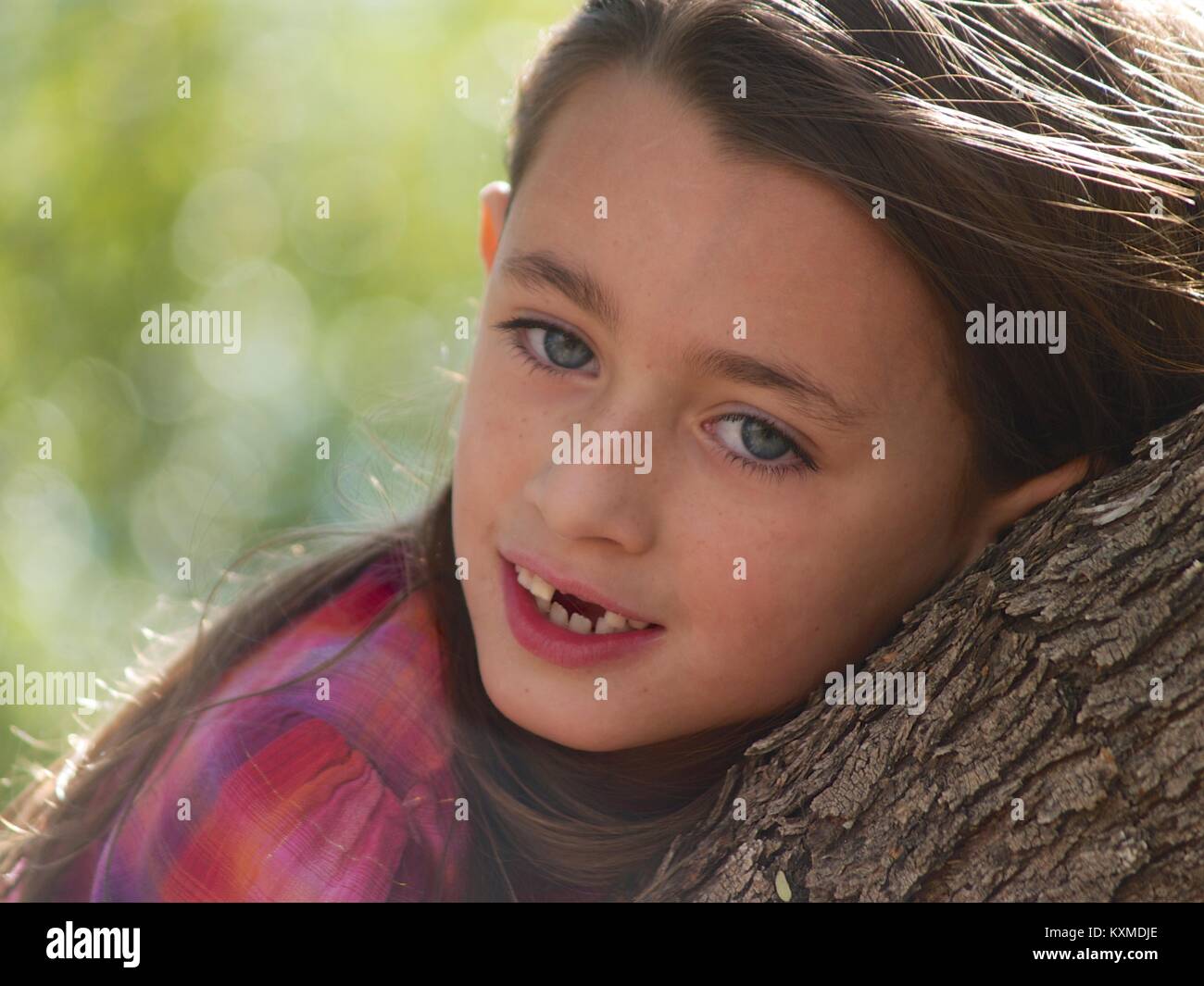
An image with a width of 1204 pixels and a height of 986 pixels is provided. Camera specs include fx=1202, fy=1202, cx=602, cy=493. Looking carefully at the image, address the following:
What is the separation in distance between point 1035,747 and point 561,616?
70cm

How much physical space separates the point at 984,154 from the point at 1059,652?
2.28 ft

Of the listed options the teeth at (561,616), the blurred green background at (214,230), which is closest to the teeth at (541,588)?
the teeth at (561,616)

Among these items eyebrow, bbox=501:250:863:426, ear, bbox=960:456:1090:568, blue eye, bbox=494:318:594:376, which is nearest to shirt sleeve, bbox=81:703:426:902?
blue eye, bbox=494:318:594:376

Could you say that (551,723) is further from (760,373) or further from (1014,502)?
(1014,502)

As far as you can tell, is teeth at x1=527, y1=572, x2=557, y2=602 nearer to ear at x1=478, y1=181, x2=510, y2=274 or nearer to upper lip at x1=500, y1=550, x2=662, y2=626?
upper lip at x1=500, y1=550, x2=662, y2=626

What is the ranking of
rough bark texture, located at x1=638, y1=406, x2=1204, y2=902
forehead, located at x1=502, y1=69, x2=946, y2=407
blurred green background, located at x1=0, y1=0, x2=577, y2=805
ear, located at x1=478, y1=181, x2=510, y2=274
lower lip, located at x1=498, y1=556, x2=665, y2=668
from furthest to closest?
blurred green background, located at x1=0, y1=0, x2=577, y2=805 < ear, located at x1=478, y1=181, x2=510, y2=274 < lower lip, located at x1=498, y1=556, x2=665, y2=668 < forehead, located at x1=502, y1=69, x2=946, y2=407 < rough bark texture, located at x1=638, y1=406, x2=1204, y2=902

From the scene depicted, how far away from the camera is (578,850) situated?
1.83 m

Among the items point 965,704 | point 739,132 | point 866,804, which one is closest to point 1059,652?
point 965,704

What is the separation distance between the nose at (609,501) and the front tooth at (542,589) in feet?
0.43

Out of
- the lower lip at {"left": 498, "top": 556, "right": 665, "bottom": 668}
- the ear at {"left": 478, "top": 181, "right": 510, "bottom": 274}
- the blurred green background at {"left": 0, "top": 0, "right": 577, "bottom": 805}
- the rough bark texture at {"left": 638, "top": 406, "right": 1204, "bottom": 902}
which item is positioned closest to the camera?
the rough bark texture at {"left": 638, "top": 406, "right": 1204, "bottom": 902}

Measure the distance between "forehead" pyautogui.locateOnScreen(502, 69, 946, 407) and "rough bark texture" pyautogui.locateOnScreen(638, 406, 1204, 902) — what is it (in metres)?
0.32

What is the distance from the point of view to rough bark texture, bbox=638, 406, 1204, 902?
1.33 metres

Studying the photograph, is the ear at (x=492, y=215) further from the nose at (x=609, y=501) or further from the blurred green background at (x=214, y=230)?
the blurred green background at (x=214, y=230)

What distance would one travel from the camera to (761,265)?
158cm
